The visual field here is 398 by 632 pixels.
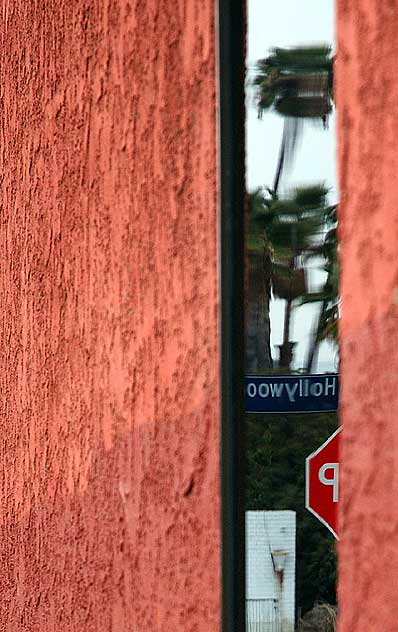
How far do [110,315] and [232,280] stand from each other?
22cm

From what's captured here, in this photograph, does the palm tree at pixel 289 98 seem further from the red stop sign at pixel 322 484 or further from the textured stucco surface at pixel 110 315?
the textured stucco surface at pixel 110 315

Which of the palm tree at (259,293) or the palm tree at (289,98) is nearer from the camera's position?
the palm tree at (259,293)

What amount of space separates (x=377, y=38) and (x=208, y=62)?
24 cm

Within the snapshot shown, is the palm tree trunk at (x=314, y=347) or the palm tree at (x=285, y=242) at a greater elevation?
the palm tree at (x=285, y=242)

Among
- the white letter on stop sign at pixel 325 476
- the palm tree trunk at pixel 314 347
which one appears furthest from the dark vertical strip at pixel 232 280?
the white letter on stop sign at pixel 325 476

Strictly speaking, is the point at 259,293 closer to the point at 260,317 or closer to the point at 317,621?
the point at 260,317

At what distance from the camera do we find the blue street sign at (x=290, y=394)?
13.0 ft

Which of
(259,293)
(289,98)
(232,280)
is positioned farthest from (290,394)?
(232,280)

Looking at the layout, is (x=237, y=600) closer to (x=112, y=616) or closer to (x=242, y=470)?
(x=242, y=470)

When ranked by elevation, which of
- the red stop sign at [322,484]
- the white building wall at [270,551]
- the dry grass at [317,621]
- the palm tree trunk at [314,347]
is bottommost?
the dry grass at [317,621]

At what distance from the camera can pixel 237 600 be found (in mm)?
757

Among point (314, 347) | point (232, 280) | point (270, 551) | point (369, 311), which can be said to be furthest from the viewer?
point (270, 551)

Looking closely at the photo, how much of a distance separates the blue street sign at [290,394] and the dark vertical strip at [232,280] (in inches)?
125

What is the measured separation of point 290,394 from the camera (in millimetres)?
4207
